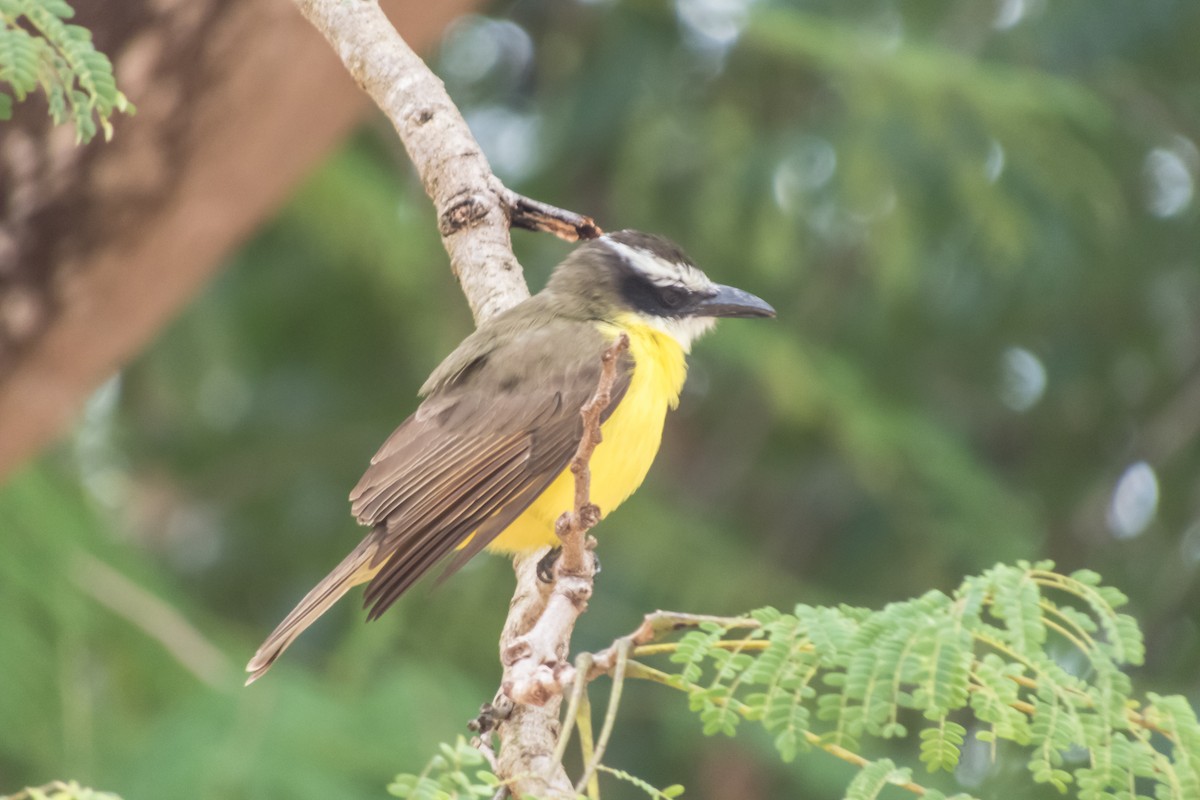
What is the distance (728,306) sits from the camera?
462cm

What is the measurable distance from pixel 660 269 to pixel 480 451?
87 centimetres

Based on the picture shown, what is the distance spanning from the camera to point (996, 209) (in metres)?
6.51

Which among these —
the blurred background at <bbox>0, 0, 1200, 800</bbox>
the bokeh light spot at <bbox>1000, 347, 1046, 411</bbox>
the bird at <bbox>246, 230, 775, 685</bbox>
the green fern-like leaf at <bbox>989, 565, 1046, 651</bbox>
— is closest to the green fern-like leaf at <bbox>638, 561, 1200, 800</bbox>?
the green fern-like leaf at <bbox>989, 565, 1046, 651</bbox>

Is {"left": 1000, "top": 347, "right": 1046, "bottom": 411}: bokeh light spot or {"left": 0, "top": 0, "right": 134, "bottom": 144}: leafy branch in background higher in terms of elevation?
{"left": 1000, "top": 347, "right": 1046, "bottom": 411}: bokeh light spot

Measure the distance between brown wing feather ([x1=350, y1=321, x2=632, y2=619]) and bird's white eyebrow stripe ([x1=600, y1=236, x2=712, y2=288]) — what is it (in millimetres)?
300

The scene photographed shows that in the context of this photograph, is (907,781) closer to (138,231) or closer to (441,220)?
(441,220)

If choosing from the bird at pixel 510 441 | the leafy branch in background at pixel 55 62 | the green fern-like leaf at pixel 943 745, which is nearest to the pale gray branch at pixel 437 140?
the bird at pixel 510 441

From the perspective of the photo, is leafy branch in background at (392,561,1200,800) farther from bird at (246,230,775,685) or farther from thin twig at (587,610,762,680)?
bird at (246,230,775,685)

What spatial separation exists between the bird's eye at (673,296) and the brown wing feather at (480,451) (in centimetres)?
30

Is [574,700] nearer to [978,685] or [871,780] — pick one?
[871,780]

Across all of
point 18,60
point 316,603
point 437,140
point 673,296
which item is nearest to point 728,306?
point 673,296

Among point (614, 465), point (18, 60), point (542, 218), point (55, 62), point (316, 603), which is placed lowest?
point (316, 603)

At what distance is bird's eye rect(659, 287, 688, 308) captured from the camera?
464 centimetres

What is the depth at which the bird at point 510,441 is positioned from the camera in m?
3.80
